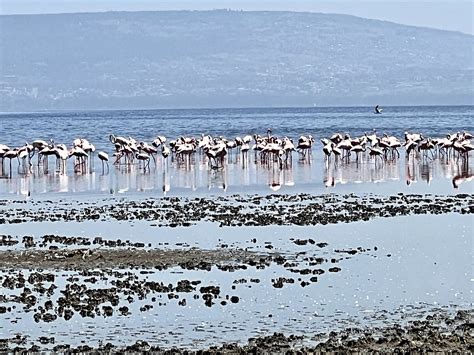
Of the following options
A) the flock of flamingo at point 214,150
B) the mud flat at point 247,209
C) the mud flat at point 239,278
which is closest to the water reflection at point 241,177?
the flock of flamingo at point 214,150

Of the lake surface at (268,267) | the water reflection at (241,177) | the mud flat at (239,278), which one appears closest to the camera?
the mud flat at (239,278)

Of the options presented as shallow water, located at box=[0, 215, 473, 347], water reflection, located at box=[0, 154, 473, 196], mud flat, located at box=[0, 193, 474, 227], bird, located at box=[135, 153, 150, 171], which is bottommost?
shallow water, located at box=[0, 215, 473, 347]

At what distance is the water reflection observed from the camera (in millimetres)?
31875

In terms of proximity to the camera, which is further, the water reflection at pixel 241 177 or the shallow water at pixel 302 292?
the water reflection at pixel 241 177

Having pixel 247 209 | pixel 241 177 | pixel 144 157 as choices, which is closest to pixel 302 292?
pixel 247 209

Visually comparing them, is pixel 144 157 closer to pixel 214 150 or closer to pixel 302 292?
pixel 214 150

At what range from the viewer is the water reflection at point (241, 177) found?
3188 centimetres

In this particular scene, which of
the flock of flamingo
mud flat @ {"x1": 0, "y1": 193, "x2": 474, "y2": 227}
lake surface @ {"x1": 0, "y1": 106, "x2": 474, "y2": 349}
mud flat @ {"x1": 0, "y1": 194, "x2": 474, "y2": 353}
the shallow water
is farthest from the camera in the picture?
the flock of flamingo

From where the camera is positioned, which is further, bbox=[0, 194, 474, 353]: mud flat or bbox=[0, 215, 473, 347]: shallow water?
bbox=[0, 215, 473, 347]: shallow water

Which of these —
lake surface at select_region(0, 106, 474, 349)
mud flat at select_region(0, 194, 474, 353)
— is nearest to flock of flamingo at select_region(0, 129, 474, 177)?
lake surface at select_region(0, 106, 474, 349)

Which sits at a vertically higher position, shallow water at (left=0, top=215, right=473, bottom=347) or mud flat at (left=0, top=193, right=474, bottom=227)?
mud flat at (left=0, top=193, right=474, bottom=227)

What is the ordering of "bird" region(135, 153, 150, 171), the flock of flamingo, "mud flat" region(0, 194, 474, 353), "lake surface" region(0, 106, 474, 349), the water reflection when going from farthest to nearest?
1. "bird" region(135, 153, 150, 171)
2. the flock of flamingo
3. the water reflection
4. "lake surface" region(0, 106, 474, 349)
5. "mud flat" region(0, 194, 474, 353)

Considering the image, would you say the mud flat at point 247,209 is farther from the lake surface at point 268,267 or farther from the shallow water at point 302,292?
the shallow water at point 302,292

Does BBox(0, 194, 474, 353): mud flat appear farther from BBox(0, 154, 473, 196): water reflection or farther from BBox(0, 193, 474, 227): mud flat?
BBox(0, 154, 473, 196): water reflection
